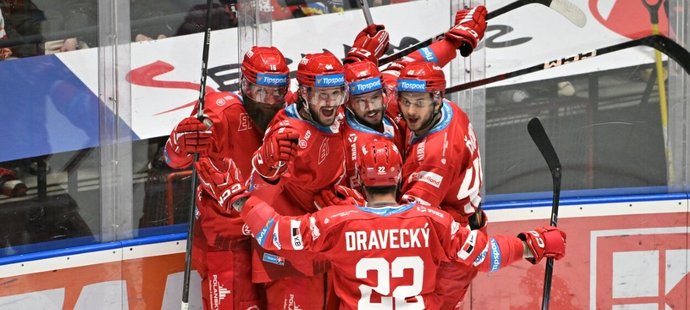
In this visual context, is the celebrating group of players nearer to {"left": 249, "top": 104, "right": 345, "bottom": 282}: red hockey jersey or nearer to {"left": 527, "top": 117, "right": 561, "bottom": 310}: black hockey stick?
{"left": 249, "top": 104, "right": 345, "bottom": 282}: red hockey jersey

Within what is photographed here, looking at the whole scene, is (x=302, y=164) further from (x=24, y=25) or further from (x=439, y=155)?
(x=24, y=25)

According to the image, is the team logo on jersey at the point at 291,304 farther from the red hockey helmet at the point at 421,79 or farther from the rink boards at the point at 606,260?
the rink boards at the point at 606,260

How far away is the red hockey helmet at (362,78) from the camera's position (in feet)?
14.9

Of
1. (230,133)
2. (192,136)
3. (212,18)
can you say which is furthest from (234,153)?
(212,18)

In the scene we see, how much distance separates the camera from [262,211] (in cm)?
414

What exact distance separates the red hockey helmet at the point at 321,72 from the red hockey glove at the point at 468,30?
704mm

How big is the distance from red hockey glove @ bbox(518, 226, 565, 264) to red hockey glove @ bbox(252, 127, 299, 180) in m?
0.85

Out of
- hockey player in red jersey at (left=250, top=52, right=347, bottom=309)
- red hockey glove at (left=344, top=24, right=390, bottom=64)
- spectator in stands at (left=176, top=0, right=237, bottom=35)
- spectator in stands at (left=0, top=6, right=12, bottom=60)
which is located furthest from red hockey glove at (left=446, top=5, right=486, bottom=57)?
spectator in stands at (left=0, top=6, right=12, bottom=60)

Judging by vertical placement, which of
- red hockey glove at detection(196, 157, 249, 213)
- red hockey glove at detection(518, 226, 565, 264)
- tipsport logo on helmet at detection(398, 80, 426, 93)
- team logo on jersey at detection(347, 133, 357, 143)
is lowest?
red hockey glove at detection(518, 226, 565, 264)

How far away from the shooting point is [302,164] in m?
4.55

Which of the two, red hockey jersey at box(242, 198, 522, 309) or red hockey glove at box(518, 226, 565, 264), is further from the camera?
red hockey glove at box(518, 226, 565, 264)

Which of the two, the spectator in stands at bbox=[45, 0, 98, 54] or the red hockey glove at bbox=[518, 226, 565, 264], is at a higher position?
the spectator in stands at bbox=[45, 0, 98, 54]

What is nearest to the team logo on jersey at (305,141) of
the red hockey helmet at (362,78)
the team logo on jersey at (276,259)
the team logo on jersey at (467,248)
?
the red hockey helmet at (362,78)

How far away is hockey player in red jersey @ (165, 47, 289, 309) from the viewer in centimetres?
464
